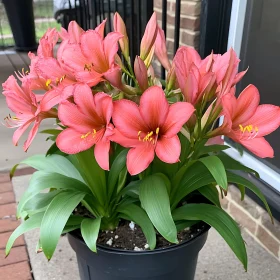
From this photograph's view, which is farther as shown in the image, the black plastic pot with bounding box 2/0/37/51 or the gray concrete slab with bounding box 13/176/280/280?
the black plastic pot with bounding box 2/0/37/51

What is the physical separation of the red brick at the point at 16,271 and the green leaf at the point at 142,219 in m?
0.88

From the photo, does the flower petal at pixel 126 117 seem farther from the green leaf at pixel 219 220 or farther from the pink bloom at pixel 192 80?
the green leaf at pixel 219 220

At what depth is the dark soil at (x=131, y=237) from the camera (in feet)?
4.26

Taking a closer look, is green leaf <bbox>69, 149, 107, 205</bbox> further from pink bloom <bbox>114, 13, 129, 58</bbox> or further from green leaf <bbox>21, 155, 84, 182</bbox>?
pink bloom <bbox>114, 13, 129, 58</bbox>

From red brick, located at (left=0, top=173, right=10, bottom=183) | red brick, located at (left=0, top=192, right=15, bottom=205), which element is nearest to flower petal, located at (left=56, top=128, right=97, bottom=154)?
red brick, located at (left=0, top=192, right=15, bottom=205)

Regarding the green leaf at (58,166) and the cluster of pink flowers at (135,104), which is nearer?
the cluster of pink flowers at (135,104)

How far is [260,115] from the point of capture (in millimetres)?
1063

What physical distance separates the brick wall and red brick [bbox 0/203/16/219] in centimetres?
124

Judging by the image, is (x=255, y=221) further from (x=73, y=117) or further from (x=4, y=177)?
(x=4, y=177)

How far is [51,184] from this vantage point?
4.13 ft

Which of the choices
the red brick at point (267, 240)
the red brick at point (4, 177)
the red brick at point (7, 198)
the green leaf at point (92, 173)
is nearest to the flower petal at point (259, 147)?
the green leaf at point (92, 173)

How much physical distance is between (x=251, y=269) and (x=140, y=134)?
1236mm

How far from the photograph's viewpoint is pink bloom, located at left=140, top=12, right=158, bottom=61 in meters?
1.13

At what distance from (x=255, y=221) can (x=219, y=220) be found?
95 centimetres
